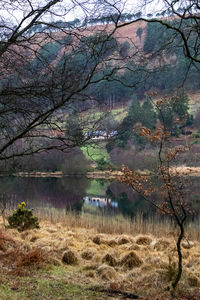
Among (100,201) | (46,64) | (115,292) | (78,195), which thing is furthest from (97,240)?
(78,195)

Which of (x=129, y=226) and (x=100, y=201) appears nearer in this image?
(x=129, y=226)

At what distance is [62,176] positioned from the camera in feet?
118

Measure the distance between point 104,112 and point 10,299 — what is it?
261 centimetres

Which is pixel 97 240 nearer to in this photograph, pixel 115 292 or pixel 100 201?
pixel 115 292

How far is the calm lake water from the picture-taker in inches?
771

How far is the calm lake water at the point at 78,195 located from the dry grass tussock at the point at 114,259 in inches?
357

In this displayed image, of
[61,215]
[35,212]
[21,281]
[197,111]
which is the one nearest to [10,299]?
[21,281]

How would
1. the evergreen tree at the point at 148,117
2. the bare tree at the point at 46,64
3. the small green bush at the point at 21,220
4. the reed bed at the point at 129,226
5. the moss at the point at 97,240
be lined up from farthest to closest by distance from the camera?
1. the evergreen tree at the point at 148,117
2. the reed bed at the point at 129,226
3. the small green bush at the point at 21,220
4. the moss at the point at 97,240
5. the bare tree at the point at 46,64

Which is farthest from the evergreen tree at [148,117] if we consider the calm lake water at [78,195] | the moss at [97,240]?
the moss at [97,240]

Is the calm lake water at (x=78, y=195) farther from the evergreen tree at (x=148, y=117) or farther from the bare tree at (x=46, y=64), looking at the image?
the bare tree at (x=46, y=64)

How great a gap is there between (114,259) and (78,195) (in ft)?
64.4

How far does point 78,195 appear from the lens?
2619 cm

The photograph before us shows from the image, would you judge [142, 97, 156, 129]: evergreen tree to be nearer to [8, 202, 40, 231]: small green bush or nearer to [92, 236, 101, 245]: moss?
[8, 202, 40, 231]: small green bush

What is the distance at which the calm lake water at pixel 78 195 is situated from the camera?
1959cm
